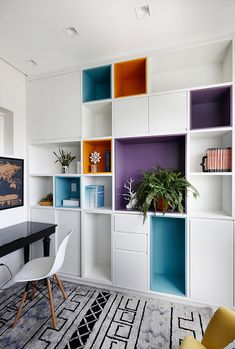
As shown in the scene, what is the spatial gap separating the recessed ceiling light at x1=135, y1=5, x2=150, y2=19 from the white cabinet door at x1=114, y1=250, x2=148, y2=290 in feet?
7.59

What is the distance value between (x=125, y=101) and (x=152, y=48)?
63cm

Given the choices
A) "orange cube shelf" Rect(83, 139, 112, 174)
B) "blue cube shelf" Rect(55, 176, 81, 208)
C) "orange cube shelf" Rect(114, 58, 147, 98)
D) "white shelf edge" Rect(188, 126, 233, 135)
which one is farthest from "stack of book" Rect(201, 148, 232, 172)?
"blue cube shelf" Rect(55, 176, 81, 208)

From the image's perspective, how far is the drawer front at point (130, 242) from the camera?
7.07 ft

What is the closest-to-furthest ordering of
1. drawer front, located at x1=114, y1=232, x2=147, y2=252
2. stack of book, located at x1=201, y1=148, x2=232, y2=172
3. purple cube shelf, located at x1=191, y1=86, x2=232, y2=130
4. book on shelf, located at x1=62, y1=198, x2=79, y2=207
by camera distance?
stack of book, located at x1=201, y1=148, x2=232, y2=172 → purple cube shelf, located at x1=191, y1=86, x2=232, y2=130 → drawer front, located at x1=114, y1=232, x2=147, y2=252 → book on shelf, located at x1=62, y1=198, x2=79, y2=207

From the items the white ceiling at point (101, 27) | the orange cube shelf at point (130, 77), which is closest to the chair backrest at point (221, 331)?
the orange cube shelf at point (130, 77)

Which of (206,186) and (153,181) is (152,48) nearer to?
(153,181)

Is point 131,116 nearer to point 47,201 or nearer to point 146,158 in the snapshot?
point 146,158

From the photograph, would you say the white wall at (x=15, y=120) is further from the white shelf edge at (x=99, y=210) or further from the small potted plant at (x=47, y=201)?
the white shelf edge at (x=99, y=210)

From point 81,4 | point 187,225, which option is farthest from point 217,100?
point 81,4

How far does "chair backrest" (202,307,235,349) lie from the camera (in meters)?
1.04

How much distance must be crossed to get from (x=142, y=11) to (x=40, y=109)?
66.0 inches

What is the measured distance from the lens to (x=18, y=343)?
61.4 inches

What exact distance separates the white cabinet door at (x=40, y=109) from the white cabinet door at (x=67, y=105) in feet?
0.27

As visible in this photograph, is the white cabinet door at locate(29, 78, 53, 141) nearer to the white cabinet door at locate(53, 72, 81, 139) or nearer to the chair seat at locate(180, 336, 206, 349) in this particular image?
the white cabinet door at locate(53, 72, 81, 139)
